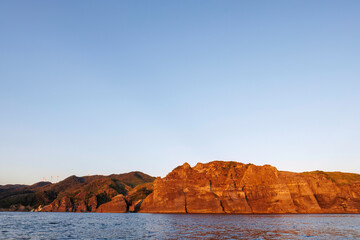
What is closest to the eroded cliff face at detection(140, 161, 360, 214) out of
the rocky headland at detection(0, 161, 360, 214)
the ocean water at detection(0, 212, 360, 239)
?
the rocky headland at detection(0, 161, 360, 214)

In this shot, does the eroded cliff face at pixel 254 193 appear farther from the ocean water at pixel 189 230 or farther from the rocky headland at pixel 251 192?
the ocean water at pixel 189 230

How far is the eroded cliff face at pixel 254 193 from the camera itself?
104812 millimetres

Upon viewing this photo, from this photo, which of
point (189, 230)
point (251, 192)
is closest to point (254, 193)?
point (251, 192)

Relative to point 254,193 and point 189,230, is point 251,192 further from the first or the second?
point 189,230

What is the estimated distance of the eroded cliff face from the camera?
105 meters

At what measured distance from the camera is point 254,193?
10794cm

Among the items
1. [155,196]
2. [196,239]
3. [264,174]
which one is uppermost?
[264,174]

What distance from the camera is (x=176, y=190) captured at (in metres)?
117

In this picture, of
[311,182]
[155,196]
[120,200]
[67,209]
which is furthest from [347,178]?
[67,209]

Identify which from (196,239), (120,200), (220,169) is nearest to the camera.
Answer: (196,239)

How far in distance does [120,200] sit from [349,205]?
120264 millimetres

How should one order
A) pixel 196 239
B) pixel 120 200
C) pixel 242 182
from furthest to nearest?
pixel 120 200, pixel 242 182, pixel 196 239

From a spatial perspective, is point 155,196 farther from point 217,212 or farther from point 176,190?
point 217,212

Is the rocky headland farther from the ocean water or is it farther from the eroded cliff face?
the ocean water
